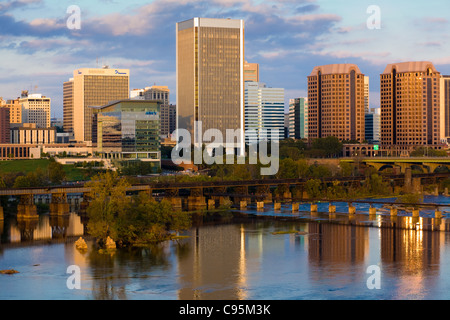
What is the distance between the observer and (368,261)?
74.8 meters

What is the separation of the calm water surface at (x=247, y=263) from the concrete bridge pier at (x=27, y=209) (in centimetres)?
922

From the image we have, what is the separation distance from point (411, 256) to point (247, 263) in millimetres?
17596

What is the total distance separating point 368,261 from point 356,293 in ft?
49.1

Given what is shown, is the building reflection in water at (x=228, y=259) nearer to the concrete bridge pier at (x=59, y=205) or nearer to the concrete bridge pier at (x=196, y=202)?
the concrete bridge pier at (x=59, y=205)

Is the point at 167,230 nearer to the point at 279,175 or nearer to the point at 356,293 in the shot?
the point at 356,293

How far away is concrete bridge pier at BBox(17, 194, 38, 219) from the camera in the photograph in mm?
115637

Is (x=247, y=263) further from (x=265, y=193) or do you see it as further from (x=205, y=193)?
(x=265, y=193)

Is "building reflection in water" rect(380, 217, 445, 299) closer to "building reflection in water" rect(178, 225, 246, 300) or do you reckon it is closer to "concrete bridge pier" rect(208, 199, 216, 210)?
"building reflection in water" rect(178, 225, 246, 300)

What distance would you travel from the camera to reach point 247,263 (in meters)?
74.9

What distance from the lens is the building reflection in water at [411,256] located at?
62.9 m

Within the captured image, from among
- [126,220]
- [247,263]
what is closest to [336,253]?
[247,263]

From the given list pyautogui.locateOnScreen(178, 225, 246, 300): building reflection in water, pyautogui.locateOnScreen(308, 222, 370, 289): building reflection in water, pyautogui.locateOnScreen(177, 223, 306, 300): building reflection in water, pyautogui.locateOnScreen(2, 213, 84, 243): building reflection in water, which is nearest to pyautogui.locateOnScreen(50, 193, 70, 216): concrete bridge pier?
pyautogui.locateOnScreen(2, 213, 84, 243): building reflection in water

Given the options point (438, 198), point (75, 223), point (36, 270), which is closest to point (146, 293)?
point (36, 270)

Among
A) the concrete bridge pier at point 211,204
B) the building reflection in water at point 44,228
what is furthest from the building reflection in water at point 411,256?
the building reflection in water at point 44,228
